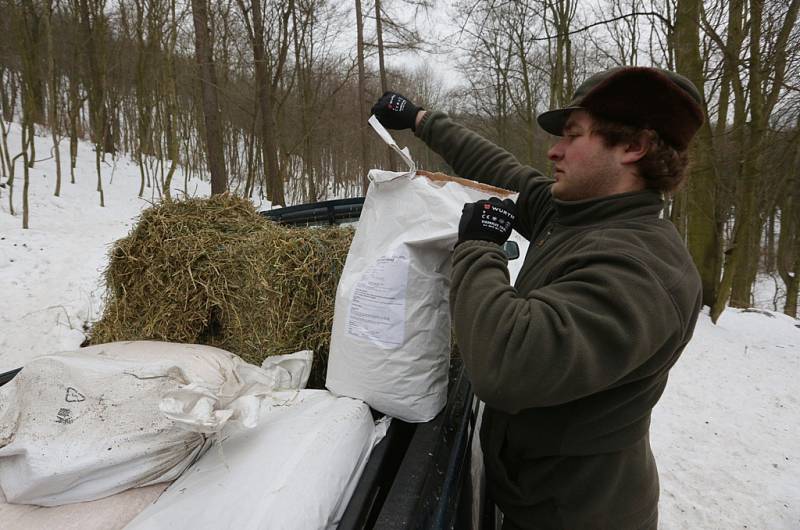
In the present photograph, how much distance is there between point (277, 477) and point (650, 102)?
4.19 feet

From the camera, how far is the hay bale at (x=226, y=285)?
1.87m

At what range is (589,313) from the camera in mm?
851

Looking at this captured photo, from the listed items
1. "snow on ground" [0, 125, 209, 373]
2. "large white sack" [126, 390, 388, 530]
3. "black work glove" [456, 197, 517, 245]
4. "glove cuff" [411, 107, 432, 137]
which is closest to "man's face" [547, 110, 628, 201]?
"black work glove" [456, 197, 517, 245]

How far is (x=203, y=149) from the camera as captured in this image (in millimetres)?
23750

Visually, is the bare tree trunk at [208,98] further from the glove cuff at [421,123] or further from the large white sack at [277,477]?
the large white sack at [277,477]

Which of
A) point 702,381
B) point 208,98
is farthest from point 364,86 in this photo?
point 702,381

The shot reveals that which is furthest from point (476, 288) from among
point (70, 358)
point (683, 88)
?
point (70, 358)

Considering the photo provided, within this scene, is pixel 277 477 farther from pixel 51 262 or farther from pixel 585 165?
pixel 51 262

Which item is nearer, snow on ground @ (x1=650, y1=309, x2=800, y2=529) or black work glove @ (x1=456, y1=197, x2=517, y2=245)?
black work glove @ (x1=456, y1=197, x2=517, y2=245)

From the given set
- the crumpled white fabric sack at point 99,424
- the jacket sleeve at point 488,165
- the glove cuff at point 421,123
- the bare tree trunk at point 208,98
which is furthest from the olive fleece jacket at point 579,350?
the bare tree trunk at point 208,98

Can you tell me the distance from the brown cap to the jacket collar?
0.51ft

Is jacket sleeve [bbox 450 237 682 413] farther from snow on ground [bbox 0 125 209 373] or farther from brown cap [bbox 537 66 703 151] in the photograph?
snow on ground [bbox 0 125 209 373]

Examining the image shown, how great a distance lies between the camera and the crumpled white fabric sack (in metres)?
0.97

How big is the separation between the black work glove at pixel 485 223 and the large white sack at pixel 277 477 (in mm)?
635
